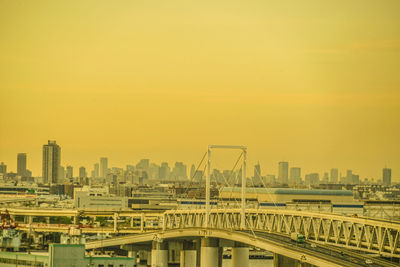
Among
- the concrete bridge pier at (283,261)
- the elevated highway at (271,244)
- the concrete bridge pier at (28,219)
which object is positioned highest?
the elevated highway at (271,244)

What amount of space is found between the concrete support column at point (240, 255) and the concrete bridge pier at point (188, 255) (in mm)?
11926

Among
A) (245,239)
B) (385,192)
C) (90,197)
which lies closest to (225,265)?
(245,239)

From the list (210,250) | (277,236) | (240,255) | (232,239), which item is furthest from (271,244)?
(210,250)

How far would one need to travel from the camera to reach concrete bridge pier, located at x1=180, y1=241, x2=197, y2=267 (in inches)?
3675

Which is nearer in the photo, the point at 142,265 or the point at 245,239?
the point at 245,239

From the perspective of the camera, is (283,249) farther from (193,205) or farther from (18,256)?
(193,205)

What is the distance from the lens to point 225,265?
99.4 metres

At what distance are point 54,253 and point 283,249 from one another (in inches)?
621

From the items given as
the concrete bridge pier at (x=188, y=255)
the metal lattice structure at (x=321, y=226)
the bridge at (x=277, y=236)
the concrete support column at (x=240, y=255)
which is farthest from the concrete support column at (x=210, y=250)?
the concrete bridge pier at (x=188, y=255)

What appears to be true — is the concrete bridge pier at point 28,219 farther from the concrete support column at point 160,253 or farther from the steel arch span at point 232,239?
the concrete support column at point 160,253

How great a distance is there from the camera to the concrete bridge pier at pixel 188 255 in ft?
306

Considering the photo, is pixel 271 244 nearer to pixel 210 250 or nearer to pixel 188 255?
pixel 210 250

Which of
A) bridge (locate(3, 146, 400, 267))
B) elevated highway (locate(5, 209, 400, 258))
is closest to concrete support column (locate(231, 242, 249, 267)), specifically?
bridge (locate(3, 146, 400, 267))

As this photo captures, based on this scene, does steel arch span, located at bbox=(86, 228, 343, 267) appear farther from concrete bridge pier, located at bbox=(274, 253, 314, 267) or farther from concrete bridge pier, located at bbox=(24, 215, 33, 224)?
concrete bridge pier, located at bbox=(24, 215, 33, 224)
